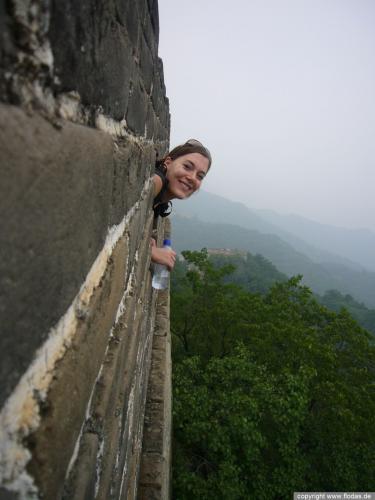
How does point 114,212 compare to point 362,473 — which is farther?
point 362,473

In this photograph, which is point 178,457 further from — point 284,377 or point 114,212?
point 114,212

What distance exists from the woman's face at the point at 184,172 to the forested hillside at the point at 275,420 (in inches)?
310

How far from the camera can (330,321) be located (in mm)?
15516

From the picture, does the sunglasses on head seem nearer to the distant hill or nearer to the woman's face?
the woman's face

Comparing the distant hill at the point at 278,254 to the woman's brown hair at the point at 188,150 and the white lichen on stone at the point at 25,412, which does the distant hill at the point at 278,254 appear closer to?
the woman's brown hair at the point at 188,150

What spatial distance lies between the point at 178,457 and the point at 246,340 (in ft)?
18.1

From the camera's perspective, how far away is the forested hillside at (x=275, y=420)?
361 inches

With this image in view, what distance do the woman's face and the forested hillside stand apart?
7.88 metres

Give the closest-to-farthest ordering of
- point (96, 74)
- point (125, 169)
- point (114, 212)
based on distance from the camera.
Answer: point (96, 74)
point (114, 212)
point (125, 169)

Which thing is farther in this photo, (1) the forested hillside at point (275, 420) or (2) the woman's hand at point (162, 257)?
(1) the forested hillside at point (275, 420)

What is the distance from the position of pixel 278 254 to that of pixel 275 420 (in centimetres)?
15214

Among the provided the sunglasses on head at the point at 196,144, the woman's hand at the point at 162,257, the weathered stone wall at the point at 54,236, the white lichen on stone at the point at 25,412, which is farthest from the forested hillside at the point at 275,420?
the white lichen on stone at the point at 25,412

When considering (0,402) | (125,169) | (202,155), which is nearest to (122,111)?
(125,169)

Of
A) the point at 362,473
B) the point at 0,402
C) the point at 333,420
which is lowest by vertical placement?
the point at 362,473
